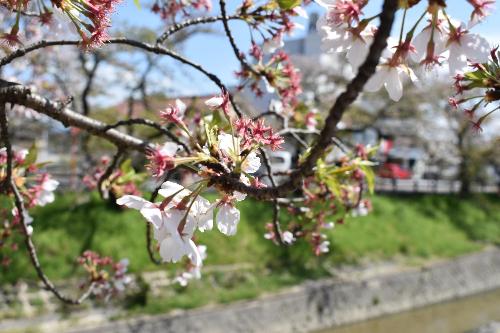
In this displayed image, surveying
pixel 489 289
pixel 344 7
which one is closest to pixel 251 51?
pixel 344 7

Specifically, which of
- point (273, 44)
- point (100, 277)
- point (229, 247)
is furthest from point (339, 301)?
point (273, 44)

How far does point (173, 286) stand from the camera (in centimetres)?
655

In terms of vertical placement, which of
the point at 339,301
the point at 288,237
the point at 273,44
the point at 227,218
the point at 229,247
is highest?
the point at 273,44

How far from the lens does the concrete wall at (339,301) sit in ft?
18.5

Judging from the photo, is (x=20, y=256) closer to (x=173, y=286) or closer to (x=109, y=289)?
(x=173, y=286)

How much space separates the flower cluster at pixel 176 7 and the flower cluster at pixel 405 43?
1.28 metres

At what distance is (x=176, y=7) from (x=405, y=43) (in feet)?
4.79

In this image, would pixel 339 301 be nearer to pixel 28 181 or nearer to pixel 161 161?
pixel 28 181

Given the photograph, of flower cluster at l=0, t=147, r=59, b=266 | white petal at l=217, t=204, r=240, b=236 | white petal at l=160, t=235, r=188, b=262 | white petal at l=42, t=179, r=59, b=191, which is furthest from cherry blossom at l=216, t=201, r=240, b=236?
white petal at l=42, t=179, r=59, b=191

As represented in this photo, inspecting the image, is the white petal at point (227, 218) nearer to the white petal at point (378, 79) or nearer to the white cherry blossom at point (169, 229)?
the white cherry blossom at point (169, 229)

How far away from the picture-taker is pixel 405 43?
80 centimetres

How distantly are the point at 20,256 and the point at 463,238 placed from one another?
30.8 feet

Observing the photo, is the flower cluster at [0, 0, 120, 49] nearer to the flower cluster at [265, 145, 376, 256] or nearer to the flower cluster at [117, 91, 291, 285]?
the flower cluster at [117, 91, 291, 285]

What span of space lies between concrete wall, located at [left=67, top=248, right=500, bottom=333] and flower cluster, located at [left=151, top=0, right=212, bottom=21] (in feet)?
12.0
